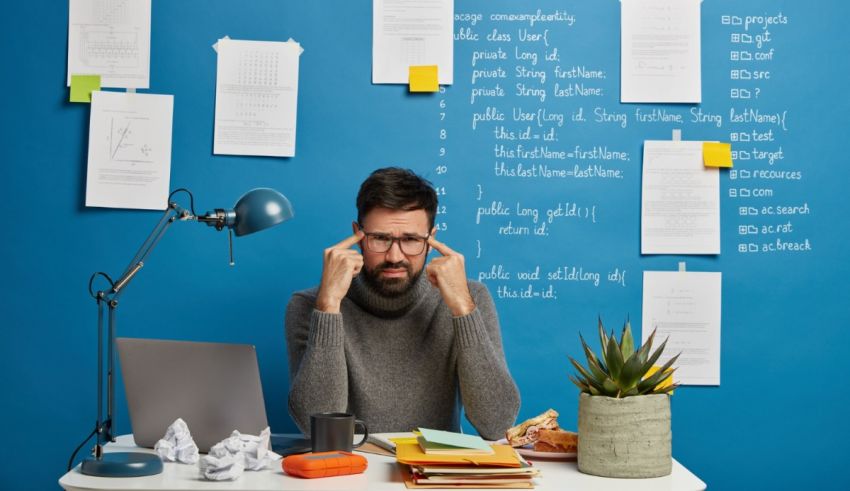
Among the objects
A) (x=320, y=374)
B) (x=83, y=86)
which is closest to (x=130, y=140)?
(x=83, y=86)

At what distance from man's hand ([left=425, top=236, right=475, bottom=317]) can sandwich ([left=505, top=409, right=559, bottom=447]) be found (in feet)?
1.46

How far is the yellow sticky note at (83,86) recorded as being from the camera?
2838 mm

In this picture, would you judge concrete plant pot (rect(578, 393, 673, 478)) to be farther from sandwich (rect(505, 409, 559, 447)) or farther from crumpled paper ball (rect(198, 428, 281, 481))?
crumpled paper ball (rect(198, 428, 281, 481))

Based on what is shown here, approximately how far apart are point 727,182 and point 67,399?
87.0 inches

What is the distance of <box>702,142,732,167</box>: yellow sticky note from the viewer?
2.92 metres

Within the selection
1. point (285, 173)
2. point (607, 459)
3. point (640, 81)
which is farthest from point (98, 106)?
point (607, 459)

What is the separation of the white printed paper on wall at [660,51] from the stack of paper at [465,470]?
1646mm

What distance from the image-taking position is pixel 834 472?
292 centimetres

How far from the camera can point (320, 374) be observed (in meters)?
2.18

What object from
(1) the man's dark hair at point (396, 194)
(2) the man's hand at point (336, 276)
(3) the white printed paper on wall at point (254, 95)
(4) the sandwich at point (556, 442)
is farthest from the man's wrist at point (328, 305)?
(3) the white printed paper on wall at point (254, 95)

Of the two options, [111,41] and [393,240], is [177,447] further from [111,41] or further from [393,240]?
[111,41]

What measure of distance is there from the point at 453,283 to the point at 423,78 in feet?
2.88

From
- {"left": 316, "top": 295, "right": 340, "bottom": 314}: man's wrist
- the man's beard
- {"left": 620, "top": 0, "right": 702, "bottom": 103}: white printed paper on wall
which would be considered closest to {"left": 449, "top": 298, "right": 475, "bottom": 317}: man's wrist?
the man's beard

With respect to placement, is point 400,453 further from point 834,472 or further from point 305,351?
point 834,472
